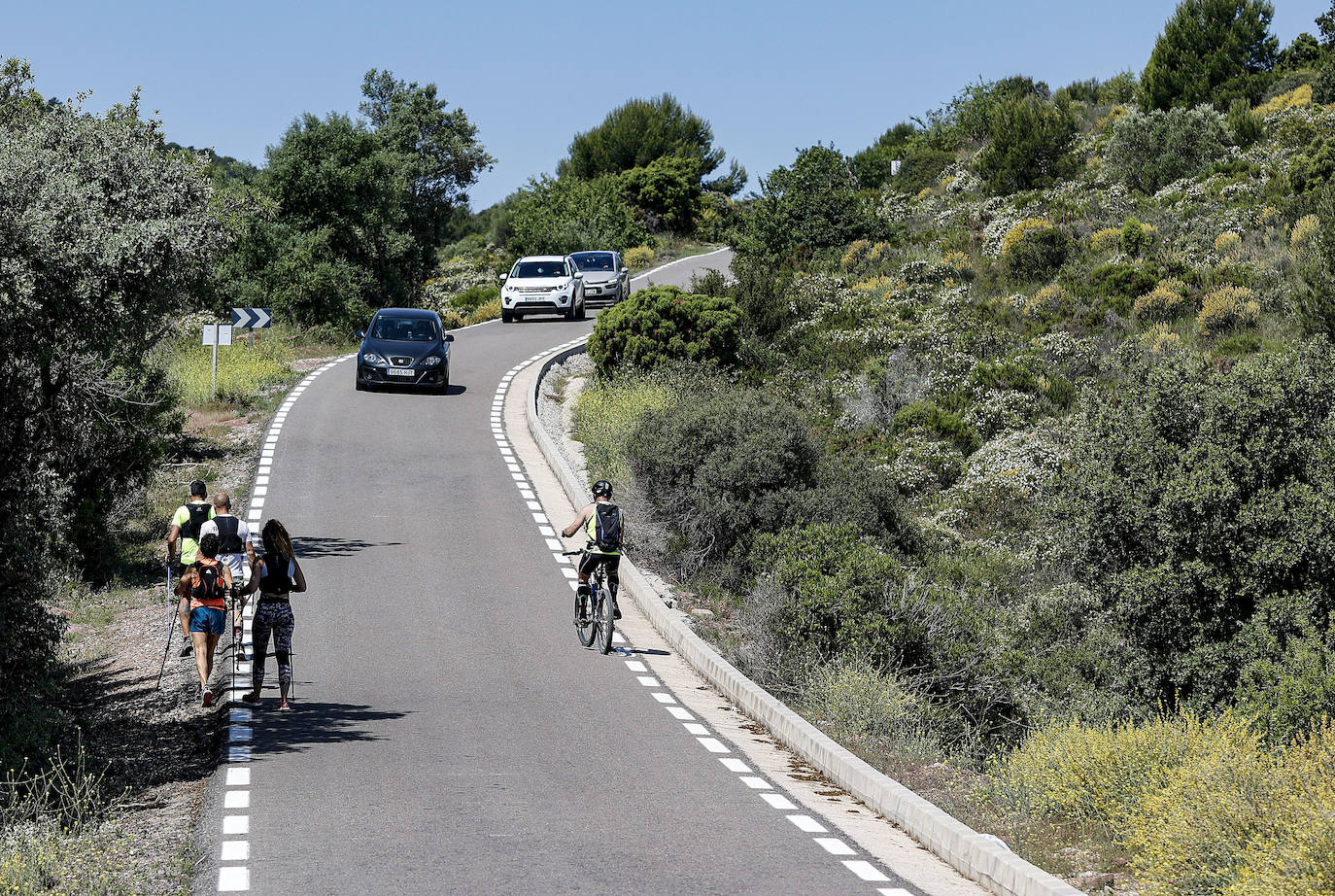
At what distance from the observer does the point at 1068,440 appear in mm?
27328

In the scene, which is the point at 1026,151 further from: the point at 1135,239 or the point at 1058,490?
the point at 1058,490

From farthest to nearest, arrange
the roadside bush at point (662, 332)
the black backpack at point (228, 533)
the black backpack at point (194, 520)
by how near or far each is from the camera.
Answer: the roadside bush at point (662, 332), the black backpack at point (194, 520), the black backpack at point (228, 533)

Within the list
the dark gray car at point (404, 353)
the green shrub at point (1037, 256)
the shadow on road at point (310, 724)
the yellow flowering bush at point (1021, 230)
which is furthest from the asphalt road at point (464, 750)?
the yellow flowering bush at point (1021, 230)

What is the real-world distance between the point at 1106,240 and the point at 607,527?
31174 millimetres

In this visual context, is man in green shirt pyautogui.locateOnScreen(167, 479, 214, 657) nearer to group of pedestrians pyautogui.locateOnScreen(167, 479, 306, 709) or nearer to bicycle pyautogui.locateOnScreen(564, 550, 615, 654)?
group of pedestrians pyautogui.locateOnScreen(167, 479, 306, 709)

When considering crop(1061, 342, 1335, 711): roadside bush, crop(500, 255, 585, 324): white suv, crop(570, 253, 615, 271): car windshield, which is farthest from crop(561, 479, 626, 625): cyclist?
crop(570, 253, 615, 271): car windshield

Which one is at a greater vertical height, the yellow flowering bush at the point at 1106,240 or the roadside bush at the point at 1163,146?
the roadside bush at the point at 1163,146

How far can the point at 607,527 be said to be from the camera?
15000 millimetres

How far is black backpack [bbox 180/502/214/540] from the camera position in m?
13.7

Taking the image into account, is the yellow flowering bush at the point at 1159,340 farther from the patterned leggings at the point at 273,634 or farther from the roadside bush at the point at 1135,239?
the patterned leggings at the point at 273,634

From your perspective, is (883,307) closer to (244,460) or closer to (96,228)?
(244,460)

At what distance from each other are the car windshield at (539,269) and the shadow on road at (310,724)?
107ft

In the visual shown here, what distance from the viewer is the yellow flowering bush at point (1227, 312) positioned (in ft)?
106

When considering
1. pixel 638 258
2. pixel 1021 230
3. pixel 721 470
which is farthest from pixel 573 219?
pixel 721 470
